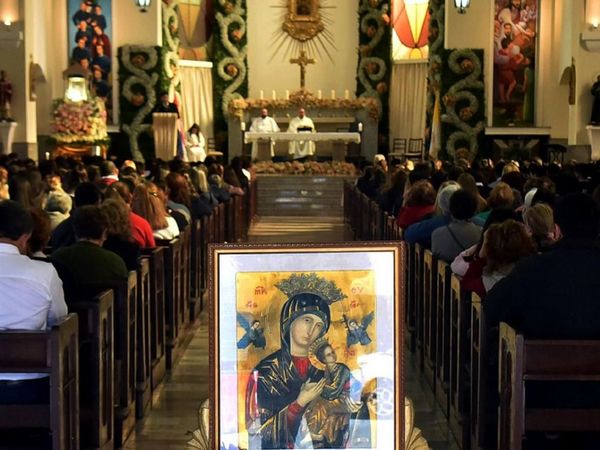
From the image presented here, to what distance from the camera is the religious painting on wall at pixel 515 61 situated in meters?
27.2

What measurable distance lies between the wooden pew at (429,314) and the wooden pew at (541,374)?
10.3ft

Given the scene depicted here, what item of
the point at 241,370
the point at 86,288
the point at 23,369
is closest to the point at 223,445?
the point at 241,370

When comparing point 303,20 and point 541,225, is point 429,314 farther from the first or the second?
point 303,20

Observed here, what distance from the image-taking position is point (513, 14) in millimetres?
27297

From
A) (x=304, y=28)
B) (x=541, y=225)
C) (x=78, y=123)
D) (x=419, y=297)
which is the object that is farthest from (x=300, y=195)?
(x=541, y=225)

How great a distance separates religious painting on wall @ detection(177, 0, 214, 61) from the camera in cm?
3114

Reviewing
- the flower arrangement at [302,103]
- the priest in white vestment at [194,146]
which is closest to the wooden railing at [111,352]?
the priest in white vestment at [194,146]

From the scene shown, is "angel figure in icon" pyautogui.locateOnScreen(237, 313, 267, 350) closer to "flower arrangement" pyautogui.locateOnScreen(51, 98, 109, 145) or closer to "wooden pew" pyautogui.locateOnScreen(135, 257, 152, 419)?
"wooden pew" pyautogui.locateOnScreen(135, 257, 152, 419)

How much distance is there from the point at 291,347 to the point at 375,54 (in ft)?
91.4

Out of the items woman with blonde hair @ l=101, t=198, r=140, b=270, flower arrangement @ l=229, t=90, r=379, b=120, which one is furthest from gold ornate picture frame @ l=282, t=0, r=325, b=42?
woman with blonde hair @ l=101, t=198, r=140, b=270

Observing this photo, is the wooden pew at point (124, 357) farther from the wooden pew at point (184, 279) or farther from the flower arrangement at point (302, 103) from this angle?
the flower arrangement at point (302, 103)

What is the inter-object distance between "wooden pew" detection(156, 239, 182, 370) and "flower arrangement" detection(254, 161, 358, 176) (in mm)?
16700

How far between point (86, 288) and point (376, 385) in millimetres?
2921

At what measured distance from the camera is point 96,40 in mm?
27344
